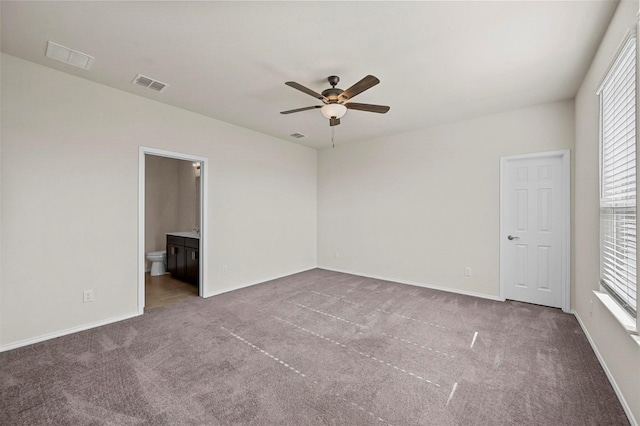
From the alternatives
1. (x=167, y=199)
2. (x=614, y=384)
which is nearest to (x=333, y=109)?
(x=614, y=384)

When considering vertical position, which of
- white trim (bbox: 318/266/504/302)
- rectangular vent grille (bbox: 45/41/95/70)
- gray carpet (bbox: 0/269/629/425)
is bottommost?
gray carpet (bbox: 0/269/629/425)

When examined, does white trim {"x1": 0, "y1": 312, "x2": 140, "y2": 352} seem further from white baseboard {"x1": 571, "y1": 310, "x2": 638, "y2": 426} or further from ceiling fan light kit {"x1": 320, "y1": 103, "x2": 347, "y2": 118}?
white baseboard {"x1": 571, "y1": 310, "x2": 638, "y2": 426}

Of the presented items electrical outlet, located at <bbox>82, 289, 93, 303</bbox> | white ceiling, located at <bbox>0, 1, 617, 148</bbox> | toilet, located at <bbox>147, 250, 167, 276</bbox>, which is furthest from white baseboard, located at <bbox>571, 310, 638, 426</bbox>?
toilet, located at <bbox>147, 250, 167, 276</bbox>

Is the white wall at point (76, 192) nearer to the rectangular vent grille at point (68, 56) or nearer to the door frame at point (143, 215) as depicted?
the door frame at point (143, 215)

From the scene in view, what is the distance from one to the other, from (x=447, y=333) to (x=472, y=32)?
282 cm

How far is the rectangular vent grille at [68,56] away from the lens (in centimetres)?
238

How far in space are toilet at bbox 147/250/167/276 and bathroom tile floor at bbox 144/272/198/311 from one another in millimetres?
144

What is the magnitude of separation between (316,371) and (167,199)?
17.9 feet

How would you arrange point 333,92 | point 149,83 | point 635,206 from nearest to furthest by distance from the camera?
1. point 635,206
2. point 333,92
3. point 149,83

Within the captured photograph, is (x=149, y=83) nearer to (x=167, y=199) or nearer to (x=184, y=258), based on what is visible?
(x=184, y=258)

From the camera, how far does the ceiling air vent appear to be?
9.57 ft

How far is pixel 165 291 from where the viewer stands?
14.2 feet

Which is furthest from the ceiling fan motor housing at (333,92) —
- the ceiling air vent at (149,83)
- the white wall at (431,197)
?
the white wall at (431,197)

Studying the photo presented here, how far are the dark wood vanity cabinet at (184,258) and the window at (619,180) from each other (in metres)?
4.80
